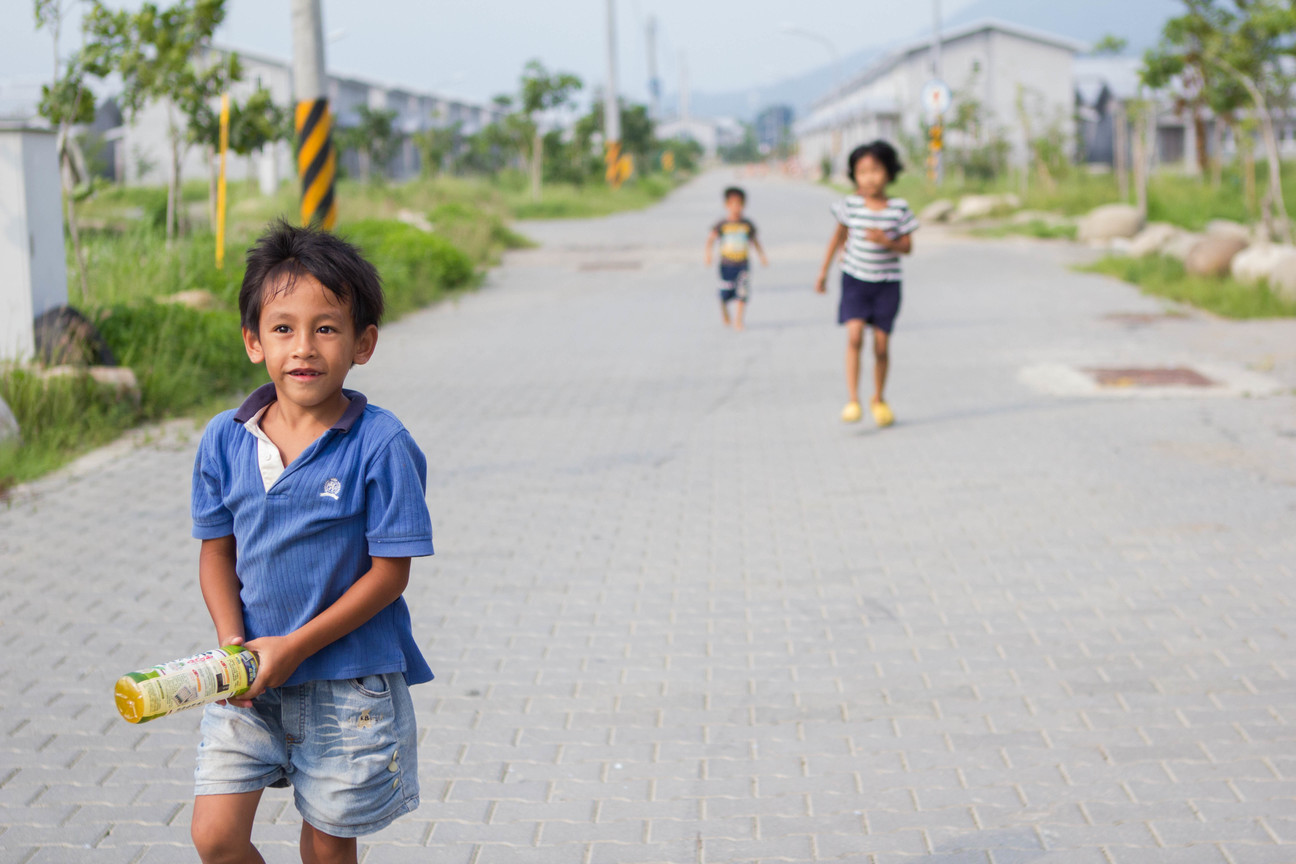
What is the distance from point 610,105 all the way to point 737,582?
36.0 metres

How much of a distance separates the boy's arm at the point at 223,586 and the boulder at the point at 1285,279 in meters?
12.5

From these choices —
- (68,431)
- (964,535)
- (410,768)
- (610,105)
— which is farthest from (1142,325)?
(610,105)

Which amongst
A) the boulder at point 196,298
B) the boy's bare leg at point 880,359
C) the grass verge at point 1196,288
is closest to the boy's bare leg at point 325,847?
the boy's bare leg at point 880,359

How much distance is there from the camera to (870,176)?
7.88m

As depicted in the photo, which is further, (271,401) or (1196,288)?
(1196,288)

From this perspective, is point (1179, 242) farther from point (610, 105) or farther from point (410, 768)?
point (610, 105)

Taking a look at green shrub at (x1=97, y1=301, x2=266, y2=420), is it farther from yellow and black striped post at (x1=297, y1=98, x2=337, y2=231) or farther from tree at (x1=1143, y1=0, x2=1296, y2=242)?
tree at (x1=1143, y1=0, x2=1296, y2=242)

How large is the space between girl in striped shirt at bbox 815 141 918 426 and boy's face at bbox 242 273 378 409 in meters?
5.90

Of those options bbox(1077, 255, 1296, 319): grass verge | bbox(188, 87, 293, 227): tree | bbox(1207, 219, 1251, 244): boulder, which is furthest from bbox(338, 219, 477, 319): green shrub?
bbox(1207, 219, 1251, 244): boulder

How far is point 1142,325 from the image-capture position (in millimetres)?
12250

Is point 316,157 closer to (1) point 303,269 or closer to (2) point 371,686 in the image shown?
(1) point 303,269

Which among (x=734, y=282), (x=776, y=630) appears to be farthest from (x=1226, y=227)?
(x=776, y=630)

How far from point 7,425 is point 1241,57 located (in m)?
15.0

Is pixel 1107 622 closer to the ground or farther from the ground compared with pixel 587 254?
closer to the ground
